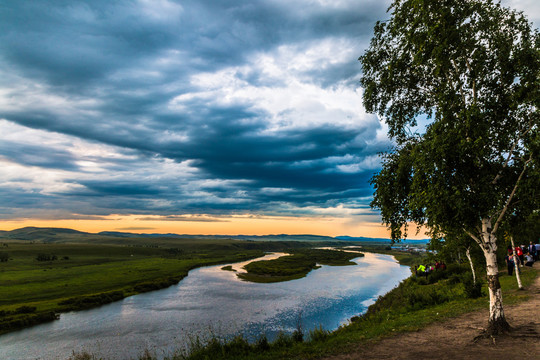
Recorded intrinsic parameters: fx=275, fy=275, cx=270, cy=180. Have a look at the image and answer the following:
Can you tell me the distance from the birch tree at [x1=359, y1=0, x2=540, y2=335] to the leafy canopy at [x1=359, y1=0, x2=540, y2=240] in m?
0.05

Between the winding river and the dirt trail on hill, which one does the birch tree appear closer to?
the dirt trail on hill

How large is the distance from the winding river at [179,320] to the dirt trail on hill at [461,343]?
16.9m

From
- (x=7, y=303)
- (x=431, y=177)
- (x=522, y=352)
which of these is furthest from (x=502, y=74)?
(x=7, y=303)

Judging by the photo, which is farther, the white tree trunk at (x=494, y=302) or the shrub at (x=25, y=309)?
the shrub at (x=25, y=309)

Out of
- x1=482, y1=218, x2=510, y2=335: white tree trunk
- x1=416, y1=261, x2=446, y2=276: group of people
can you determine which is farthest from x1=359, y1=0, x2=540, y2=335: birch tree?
x1=416, y1=261, x2=446, y2=276: group of people

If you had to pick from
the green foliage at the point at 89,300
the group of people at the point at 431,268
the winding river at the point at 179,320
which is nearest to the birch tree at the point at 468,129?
the winding river at the point at 179,320

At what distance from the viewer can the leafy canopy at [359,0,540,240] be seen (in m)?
12.4

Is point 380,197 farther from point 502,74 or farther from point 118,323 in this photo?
point 118,323

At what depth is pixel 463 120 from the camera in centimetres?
1277

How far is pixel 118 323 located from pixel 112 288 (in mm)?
32200

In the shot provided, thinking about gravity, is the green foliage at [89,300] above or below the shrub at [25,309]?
below

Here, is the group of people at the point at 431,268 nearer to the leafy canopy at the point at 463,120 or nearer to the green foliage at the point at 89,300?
the leafy canopy at the point at 463,120

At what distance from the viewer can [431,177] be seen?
12.8m

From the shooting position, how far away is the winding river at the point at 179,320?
31.0m
